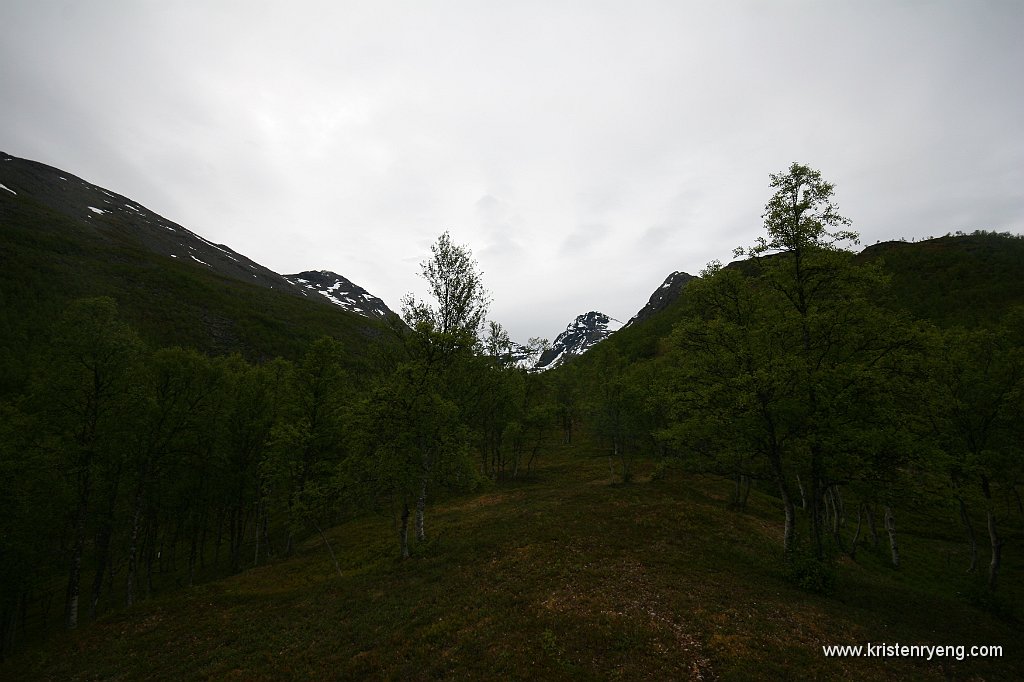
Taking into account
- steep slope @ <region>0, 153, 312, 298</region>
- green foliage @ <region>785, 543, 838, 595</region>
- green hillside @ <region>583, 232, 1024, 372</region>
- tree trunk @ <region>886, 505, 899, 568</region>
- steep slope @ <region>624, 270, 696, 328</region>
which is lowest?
tree trunk @ <region>886, 505, 899, 568</region>

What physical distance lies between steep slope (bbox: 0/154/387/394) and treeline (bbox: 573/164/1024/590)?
79411mm

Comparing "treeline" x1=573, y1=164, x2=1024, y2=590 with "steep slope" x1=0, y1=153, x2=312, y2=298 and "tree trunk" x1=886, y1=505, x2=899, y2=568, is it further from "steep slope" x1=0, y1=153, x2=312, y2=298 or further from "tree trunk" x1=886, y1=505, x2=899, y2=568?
"steep slope" x1=0, y1=153, x2=312, y2=298

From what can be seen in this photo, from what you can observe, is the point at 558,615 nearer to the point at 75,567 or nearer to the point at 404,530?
the point at 404,530

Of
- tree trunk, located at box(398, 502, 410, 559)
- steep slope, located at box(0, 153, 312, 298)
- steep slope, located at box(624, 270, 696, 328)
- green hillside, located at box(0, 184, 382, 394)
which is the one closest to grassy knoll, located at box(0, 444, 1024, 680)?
tree trunk, located at box(398, 502, 410, 559)

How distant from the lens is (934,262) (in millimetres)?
80750

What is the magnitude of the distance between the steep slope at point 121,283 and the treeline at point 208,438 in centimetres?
4191

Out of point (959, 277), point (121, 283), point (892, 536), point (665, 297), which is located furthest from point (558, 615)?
point (665, 297)

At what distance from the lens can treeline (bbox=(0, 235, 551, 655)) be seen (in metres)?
23.2

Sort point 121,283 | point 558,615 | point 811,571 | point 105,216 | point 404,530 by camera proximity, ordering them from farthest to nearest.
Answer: point 105,216, point 121,283, point 404,530, point 811,571, point 558,615

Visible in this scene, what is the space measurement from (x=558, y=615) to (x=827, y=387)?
1552 centimetres

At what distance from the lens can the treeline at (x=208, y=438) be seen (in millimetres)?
23250

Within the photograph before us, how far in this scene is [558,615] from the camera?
49.0ft

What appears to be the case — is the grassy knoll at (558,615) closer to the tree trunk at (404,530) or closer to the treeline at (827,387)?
the tree trunk at (404,530)

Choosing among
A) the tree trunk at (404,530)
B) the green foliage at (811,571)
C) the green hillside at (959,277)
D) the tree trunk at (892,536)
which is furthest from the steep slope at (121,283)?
the green hillside at (959,277)
